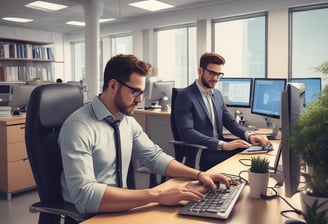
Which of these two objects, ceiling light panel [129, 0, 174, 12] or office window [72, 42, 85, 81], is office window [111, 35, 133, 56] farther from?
ceiling light panel [129, 0, 174, 12]

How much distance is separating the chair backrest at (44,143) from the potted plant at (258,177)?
87cm

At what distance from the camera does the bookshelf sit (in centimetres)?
774

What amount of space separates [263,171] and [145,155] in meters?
0.63

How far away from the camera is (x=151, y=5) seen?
6812 mm

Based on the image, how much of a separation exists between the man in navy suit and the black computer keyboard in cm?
118

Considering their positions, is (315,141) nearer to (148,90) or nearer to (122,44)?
(148,90)

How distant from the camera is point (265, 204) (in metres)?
1.30

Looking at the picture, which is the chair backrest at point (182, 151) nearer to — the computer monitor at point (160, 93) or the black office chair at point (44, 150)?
the black office chair at point (44, 150)

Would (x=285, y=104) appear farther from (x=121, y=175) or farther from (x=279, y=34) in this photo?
(x=279, y=34)

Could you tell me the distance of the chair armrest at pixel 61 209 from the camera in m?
1.33

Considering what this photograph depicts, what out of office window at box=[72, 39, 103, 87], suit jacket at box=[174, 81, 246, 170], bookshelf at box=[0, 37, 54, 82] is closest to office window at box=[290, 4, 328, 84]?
suit jacket at box=[174, 81, 246, 170]

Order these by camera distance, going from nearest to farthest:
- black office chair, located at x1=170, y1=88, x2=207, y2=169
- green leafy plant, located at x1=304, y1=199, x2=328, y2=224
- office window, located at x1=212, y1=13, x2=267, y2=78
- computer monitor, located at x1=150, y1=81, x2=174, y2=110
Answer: green leafy plant, located at x1=304, y1=199, x2=328, y2=224, black office chair, located at x1=170, y1=88, x2=207, y2=169, computer monitor, located at x1=150, y1=81, x2=174, y2=110, office window, located at x1=212, y1=13, x2=267, y2=78

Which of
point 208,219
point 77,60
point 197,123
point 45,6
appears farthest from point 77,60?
point 208,219

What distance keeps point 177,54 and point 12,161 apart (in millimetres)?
5152
